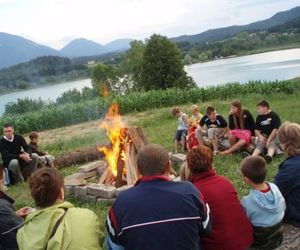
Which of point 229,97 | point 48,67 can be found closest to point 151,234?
point 229,97

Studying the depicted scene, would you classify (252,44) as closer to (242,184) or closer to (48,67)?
(48,67)

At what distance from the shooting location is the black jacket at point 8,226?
13.1 feet

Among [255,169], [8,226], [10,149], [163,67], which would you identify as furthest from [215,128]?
[163,67]

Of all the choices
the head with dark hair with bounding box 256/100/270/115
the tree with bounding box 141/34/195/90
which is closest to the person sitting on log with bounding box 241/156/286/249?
the head with dark hair with bounding box 256/100/270/115

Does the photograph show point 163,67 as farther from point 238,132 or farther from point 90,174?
point 90,174

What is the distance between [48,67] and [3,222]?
58.4m

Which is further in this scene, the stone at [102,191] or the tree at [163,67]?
the tree at [163,67]

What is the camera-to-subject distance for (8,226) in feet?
13.2

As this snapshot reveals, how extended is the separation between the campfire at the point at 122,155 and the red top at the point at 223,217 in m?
3.79

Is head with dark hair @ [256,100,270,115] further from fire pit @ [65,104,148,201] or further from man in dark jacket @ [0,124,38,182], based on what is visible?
man in dark jacket @ [0,124,38,182]

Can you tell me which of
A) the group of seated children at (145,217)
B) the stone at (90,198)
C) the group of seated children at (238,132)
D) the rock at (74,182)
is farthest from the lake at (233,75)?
the group of seated children at (145,217)

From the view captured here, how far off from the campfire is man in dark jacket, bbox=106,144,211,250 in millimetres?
4349

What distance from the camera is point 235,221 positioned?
12.9 feet

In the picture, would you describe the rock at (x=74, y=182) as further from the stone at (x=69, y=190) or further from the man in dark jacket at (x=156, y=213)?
the man in dark jacket at (x=156, y=213)
